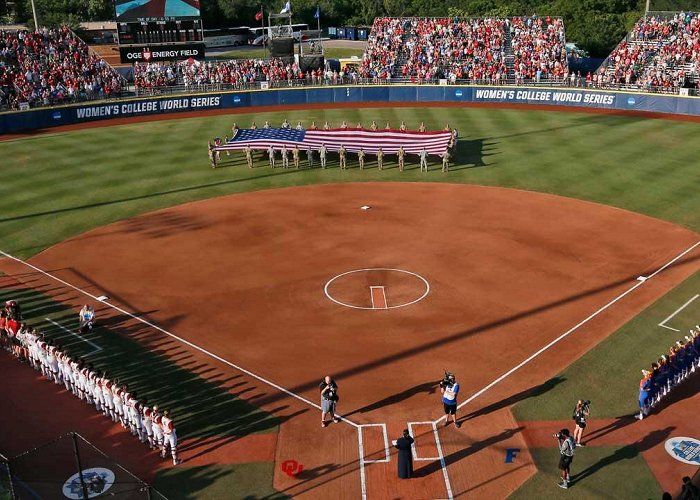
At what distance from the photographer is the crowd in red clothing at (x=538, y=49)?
63.1m

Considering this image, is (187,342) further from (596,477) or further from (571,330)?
(596,477)

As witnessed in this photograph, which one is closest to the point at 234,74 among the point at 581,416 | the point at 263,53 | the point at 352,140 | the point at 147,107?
the point at 147,107

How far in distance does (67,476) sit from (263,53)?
10391 cm

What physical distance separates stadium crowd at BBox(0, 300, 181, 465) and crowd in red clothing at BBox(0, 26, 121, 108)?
39.9 m

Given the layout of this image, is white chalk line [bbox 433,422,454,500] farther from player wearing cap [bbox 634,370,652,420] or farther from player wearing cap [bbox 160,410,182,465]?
player wearing cap [bbox 160,410,182,465]

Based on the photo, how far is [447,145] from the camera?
40531 millimetres

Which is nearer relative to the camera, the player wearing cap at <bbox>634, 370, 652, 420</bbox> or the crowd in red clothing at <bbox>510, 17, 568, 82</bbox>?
the player wearing cap at <bbox>634, 370, 652, 420</bbox>

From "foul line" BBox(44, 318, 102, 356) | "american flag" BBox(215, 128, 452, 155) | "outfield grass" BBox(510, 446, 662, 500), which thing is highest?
"american flag" BBox(215, 128, 452, 155)

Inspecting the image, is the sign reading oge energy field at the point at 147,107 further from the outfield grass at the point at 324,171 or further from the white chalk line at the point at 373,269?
the white chalk line at the point at 373,269

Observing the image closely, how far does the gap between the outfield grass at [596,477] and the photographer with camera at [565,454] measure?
0.17m

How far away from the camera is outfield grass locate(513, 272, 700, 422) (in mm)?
18438

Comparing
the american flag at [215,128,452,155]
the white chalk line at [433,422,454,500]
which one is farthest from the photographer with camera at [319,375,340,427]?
the american flag at [215,128,452,155]

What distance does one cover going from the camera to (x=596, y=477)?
15.8 meters

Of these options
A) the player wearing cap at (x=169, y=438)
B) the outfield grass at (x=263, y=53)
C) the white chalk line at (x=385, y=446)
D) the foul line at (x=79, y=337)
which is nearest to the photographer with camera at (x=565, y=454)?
the white chalk line at (x=385, y=446)
